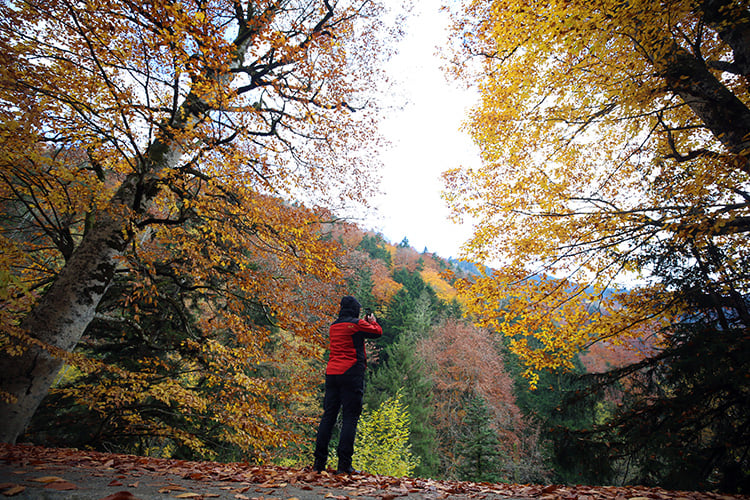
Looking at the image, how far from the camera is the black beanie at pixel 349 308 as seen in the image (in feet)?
13.4

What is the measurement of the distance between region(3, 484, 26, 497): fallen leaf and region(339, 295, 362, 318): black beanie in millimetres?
2844

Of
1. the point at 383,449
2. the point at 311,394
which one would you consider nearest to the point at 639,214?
the point at 311,394

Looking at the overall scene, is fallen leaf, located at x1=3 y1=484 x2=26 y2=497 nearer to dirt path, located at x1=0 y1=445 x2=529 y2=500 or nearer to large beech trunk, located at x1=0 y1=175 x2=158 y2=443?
dirt path, located at x1=0 y1=445 x2=529 y2=500

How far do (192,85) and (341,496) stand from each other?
5297 mm

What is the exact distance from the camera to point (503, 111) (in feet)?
19.5

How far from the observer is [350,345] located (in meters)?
3.83

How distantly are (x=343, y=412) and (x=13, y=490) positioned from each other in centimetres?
246

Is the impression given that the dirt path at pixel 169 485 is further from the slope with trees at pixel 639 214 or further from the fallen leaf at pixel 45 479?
the slope with trees at pixel 639 214

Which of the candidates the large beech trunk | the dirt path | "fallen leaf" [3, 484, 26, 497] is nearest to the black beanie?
the dirt path

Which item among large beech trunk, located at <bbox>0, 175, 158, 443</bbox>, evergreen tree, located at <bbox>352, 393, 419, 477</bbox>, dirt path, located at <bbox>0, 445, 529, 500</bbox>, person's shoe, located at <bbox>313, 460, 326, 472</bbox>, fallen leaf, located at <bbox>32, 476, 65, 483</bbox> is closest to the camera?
dirt path, located at <bbox>0, 445, 529, 500</bbox>

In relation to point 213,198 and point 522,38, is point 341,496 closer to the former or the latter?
point 213,198

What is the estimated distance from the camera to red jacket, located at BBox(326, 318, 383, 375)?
3760 millimetres

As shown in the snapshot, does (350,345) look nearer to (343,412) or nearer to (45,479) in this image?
(343,412)

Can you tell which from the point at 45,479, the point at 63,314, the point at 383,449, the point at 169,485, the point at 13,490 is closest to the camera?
the point at 13,490
